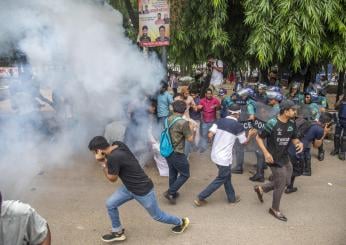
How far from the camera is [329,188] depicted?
6.20m

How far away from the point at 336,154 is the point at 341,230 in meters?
3.77

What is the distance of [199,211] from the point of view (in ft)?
17.4

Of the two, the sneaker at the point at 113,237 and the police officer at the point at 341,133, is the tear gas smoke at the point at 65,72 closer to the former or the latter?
the sneaker at the point at 113,237

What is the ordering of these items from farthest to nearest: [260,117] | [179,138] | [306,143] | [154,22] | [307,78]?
[307,78], [154,22], [260,117], [306,143], [179,138]

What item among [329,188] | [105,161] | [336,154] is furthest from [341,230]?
[336,154]

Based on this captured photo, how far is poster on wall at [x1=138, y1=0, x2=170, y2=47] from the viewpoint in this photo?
752cm

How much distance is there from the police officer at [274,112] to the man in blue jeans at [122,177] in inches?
99.1

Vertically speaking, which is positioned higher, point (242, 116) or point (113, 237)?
point (242, 116)

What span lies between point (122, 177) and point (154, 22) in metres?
4.31

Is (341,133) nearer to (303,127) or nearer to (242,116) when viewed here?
(303,127)

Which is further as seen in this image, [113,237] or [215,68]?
[215,68]

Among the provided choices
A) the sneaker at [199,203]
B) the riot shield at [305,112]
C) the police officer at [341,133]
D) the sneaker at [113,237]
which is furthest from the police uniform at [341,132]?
the sneaker at [113,237]

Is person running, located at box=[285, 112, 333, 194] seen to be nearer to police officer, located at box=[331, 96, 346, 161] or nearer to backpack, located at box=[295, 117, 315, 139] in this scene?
backpack, located at box=[295, 117, 315, 139]

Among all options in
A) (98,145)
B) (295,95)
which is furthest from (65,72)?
(295,95)
